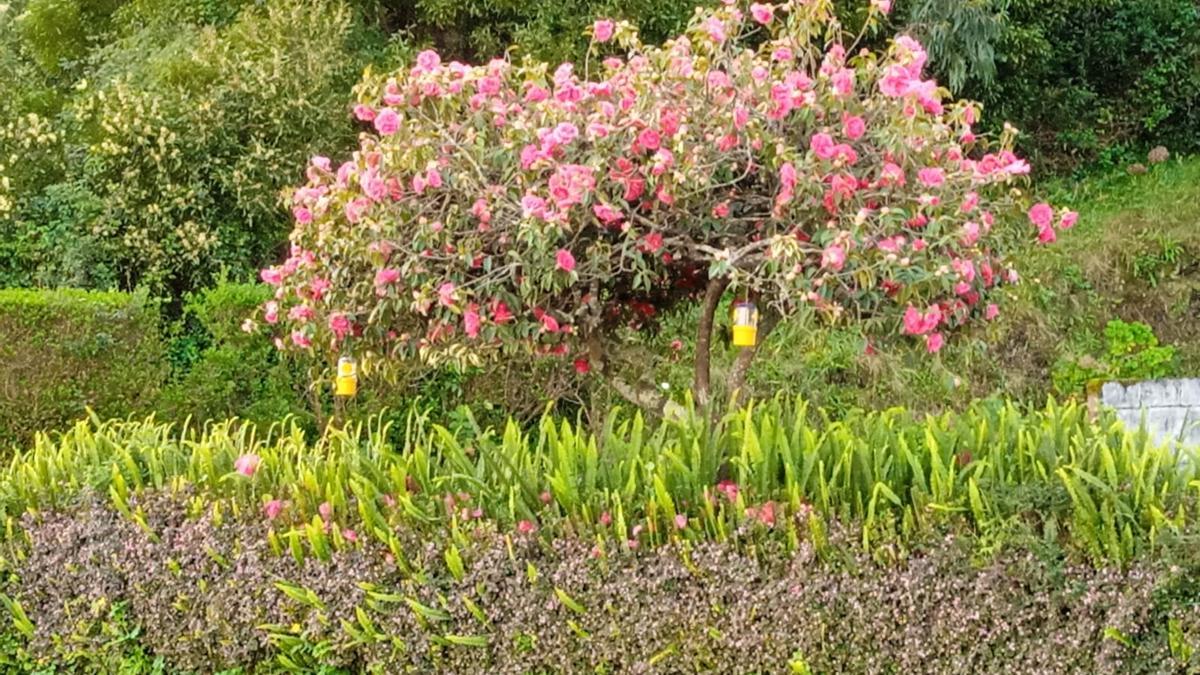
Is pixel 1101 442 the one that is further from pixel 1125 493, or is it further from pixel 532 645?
pixel 532 645

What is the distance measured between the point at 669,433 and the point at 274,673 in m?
1.34

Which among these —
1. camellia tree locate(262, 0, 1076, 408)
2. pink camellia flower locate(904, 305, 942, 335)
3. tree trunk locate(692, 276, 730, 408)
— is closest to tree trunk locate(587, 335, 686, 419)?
tree trunk locate(692, 276, 730, 408)

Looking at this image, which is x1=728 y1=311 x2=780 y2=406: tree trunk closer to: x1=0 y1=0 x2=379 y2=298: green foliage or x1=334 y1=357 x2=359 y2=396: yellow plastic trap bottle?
x1=334 y1=357 x2=359 y2=396: yellow plastic trap bottle

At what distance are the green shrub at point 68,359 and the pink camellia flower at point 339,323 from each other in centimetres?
272

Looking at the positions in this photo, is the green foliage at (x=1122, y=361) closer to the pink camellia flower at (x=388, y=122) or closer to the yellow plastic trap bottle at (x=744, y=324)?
Result: the yellow plastic trap bottle at (x=744, y=324)

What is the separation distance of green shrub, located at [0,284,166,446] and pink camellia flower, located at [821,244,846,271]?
430 cm

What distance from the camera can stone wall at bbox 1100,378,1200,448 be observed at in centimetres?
596

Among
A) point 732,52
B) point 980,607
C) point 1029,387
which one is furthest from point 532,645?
point 1029,387

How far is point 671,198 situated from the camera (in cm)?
342

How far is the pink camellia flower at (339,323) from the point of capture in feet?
13.0

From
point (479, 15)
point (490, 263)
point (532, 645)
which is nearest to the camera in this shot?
point (532, 645)

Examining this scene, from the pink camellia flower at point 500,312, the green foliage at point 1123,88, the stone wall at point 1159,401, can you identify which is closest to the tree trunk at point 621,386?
the pink camellia flower at point 500,312

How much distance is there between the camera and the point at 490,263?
358 cm

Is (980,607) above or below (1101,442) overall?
below
